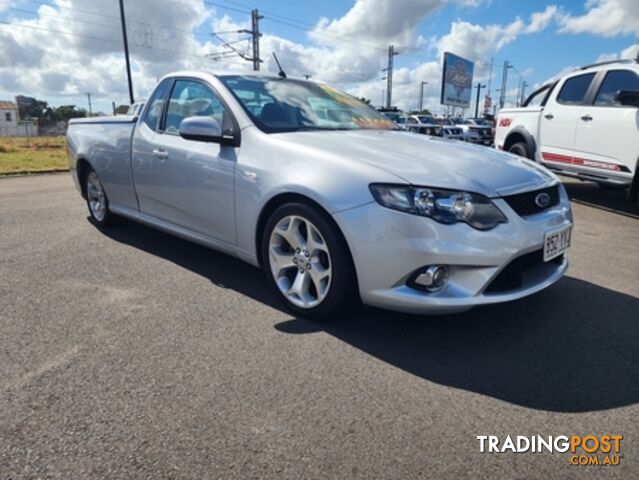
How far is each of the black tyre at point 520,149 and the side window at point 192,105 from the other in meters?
6.04

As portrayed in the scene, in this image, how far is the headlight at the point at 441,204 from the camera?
8.19 ft

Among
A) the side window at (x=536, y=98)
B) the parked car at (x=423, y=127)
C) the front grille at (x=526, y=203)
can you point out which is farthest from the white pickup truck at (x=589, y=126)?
the parked car at (x=423, y=127)

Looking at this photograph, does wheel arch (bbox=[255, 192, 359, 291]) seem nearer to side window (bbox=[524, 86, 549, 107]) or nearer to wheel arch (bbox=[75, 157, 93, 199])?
wheel arch (bbox=[75, 157, 93, 199])

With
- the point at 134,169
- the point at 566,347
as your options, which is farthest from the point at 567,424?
the point at 134,169

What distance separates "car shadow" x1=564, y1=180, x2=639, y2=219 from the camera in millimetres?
6996

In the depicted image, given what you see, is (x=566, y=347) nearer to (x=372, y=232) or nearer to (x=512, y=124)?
(x=372, y=232)

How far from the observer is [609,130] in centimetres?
641

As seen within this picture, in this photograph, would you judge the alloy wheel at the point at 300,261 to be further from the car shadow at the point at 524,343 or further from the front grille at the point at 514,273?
the front grille at the point at 514,273

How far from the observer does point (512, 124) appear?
8375 mm

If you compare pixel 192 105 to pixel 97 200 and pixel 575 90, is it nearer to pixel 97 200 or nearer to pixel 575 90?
pixel 97 200

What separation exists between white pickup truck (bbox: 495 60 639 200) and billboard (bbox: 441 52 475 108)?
28822 mm

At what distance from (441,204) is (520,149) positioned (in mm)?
6472

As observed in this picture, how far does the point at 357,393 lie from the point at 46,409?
54.0 inches

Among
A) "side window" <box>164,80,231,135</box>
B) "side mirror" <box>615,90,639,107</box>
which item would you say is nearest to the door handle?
"side window" <box>164,80,231,135</box>
